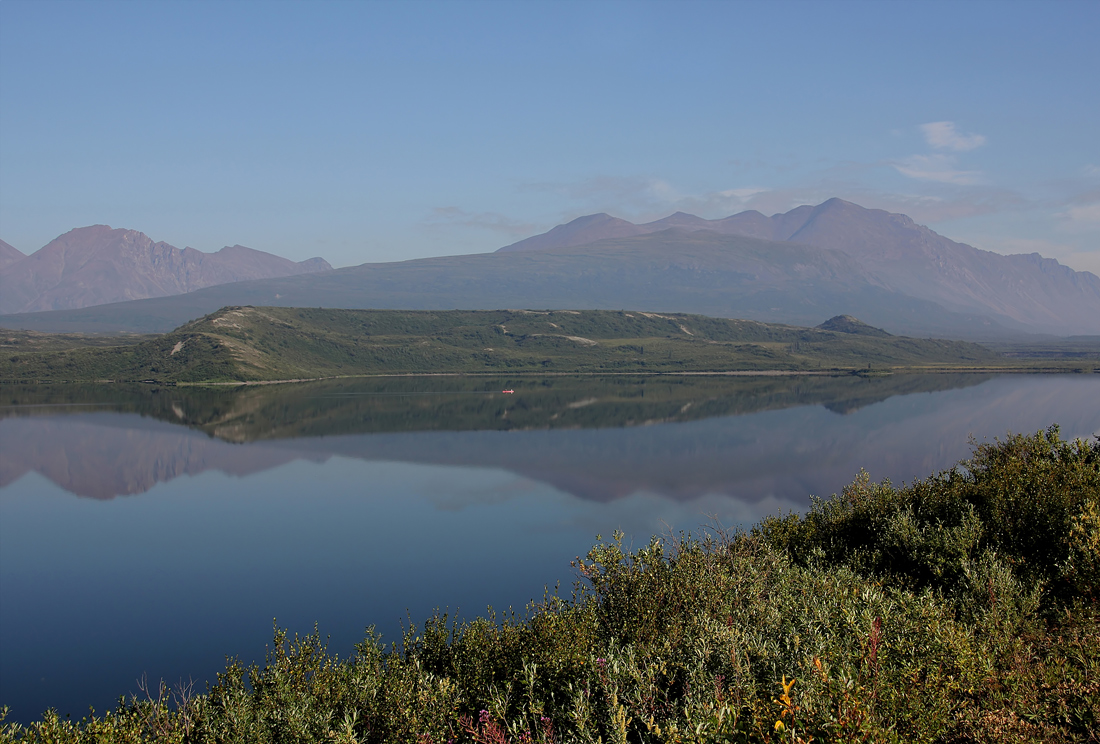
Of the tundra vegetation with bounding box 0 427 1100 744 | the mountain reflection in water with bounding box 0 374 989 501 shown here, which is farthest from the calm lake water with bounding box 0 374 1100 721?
the tundra vegetation with bounding box 0 427 1100 744

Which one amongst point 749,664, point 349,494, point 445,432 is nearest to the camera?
point 749,664

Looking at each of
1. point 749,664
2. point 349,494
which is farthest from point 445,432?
point 749,664

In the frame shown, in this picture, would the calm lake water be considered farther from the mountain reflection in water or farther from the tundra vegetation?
the tundra vegetation

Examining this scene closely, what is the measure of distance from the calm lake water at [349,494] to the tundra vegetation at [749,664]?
10.5 meters

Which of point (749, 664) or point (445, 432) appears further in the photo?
point (445, 432)

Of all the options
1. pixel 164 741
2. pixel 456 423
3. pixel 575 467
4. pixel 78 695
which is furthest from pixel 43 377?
pixel 164 741

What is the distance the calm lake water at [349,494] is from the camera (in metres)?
34.3

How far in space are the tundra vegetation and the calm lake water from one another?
10.5 meters

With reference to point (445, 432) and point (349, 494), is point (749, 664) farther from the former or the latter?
point (445, 432)

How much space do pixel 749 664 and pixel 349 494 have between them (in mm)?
53623

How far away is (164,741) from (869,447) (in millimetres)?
79747

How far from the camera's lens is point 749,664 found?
13008mm

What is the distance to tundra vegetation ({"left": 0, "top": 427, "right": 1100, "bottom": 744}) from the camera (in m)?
11.1

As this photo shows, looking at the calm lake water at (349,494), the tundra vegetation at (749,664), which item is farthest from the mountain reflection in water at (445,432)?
the tundra vegetation at (749,664)
